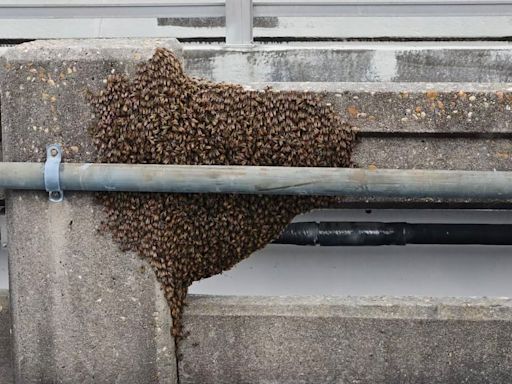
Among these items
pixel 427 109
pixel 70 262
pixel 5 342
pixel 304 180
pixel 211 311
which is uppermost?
pixel 427 109

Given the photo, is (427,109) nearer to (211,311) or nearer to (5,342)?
(211,311)

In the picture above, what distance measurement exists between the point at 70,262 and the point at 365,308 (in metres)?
1.27

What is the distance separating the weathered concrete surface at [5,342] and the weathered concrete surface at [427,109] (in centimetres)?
172

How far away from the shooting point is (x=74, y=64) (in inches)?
103

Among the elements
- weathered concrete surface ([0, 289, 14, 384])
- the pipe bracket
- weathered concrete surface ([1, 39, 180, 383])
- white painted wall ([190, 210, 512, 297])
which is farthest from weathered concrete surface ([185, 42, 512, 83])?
weathered concrete surface ([0, 289, 14, 384])

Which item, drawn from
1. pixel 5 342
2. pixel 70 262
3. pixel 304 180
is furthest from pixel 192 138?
pixel 5 342

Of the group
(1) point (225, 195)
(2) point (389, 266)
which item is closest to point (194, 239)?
(1) point (225, 195)

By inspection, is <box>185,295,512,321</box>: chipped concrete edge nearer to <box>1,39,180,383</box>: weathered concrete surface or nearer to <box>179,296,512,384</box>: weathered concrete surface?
<box>179,296,512,384</box>: weathered concrete surface

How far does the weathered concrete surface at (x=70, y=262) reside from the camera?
8.62 feet

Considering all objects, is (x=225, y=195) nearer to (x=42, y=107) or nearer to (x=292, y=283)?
(x=42, y=107)

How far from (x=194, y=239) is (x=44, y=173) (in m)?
0.66

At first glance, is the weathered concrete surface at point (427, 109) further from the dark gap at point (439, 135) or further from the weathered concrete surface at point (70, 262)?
the weathered concrete surface at point (70, 262)

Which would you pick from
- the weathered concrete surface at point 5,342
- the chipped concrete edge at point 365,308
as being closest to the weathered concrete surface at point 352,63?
the chipped concrete edge at point 365,308

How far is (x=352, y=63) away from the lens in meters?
3.89
